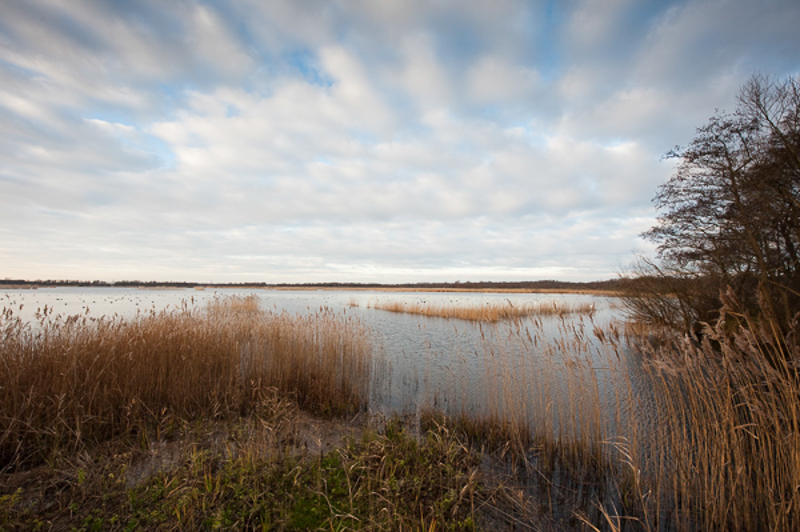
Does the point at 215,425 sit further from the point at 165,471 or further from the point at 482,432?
the point at 482,432

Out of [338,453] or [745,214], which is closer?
[338,453]

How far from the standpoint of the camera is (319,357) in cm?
793

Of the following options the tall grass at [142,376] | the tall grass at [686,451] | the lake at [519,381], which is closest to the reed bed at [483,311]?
the lake at [519,381]

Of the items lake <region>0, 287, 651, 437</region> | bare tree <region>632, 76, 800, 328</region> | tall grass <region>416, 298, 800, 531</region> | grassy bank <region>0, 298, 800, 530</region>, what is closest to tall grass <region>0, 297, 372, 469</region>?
grassy bank <region>0, 298, 800, 530</region>

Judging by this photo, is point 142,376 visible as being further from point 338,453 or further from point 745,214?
point 745,214

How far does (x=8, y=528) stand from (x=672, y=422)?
6367mm

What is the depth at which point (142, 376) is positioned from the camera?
5.39m

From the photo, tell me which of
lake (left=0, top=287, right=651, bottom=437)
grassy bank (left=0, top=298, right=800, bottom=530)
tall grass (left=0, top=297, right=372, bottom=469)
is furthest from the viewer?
lake (left=0, top=287, right=651, bottom=437)

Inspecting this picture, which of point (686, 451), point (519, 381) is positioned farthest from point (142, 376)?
point (686, 451)

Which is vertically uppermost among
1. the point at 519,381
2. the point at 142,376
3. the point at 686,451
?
the point at 142,376

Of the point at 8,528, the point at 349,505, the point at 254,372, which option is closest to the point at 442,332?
the point at 254,372

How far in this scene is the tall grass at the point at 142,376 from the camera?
414cm

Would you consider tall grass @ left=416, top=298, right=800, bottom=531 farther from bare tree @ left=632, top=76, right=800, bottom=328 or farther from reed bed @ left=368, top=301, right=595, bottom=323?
reed bed @ left=368, top=301, right=595, bottom=323

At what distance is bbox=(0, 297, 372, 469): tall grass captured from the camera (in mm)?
4137
